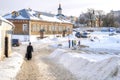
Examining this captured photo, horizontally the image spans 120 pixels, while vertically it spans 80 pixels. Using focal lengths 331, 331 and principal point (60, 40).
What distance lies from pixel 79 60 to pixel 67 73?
3666 mm

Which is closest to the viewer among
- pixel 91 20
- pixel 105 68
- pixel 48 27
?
pixel 105 68

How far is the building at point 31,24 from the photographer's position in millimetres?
71875

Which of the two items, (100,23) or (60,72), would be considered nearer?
(60,72)

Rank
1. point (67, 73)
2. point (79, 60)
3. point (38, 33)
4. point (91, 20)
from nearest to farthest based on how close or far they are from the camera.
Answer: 1. point (67, 73)
2. point (79, 60)
3. point (38, 33)
4. point (91, 20)

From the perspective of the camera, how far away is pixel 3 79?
56.3 ft

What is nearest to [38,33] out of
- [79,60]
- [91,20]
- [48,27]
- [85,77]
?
[48,27]

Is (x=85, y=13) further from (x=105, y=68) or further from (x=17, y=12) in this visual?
(x=105, y=68)

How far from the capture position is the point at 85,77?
18.8m

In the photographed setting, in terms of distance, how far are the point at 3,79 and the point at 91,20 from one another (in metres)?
133

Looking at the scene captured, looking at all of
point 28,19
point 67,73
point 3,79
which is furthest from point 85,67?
point 28,19

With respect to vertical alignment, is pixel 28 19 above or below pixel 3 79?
above

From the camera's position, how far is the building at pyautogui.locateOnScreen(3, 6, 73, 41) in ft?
236

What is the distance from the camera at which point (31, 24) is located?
72.8m

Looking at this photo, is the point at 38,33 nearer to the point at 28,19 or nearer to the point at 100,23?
the point at 28,19
